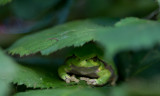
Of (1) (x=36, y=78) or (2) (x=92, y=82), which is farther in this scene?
(2) (x=92, y=82)

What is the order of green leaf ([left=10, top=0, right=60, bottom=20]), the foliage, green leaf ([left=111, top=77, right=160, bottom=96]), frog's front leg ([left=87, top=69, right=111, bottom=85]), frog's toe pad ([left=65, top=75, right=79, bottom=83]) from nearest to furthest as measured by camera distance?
the foliage, frog's toe pad ([left=65, top=75, right=79, bottom=83]), frog's front leg ([left=87, top=69, right=111, bottom=85]), green leaf ([left=111, top=77, right=160, bottom=96]), green leaf ([left=10, top=0, right=60, bottom=20])

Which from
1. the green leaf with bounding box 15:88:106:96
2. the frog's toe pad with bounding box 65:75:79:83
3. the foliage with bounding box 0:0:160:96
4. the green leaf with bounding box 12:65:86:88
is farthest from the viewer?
the frog's toe pad with bounding box 65:75:79:83

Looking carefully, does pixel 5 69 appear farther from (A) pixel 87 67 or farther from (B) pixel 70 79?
(A) pixel 87 67

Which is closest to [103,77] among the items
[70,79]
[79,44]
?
[70,79]

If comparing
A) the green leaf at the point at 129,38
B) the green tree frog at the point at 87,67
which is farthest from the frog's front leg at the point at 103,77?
the green leaf at the point at 129,38

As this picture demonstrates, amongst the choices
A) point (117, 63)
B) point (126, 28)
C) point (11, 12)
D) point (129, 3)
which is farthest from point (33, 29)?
point (126, 28)

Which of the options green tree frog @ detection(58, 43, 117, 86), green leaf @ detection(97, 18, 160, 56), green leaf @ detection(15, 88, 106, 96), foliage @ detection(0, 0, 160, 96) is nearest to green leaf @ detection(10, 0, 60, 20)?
foliage @ detection(0, 0, 160, 96)

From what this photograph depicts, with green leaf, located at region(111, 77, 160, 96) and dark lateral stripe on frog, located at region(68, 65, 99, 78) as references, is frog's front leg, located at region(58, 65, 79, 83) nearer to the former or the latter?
dark lateral stripe on frog, located at region(68, 65, 99, 78)
